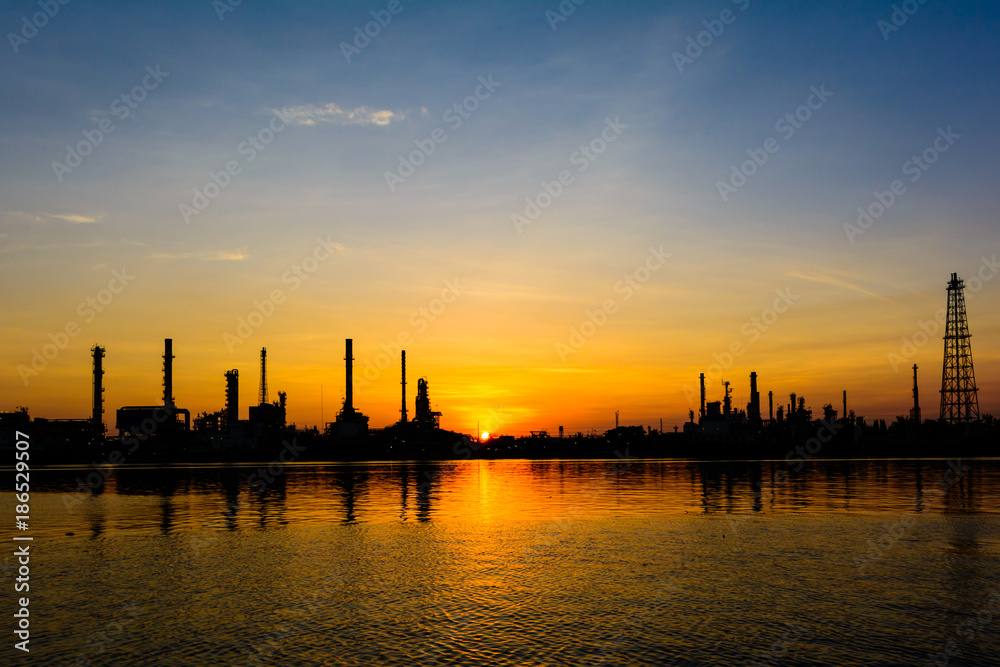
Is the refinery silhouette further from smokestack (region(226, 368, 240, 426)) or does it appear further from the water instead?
the water

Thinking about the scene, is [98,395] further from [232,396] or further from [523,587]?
[523,587]

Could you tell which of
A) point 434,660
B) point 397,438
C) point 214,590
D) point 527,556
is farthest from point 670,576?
point 397,438

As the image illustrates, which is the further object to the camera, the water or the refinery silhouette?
the refinery silhouette

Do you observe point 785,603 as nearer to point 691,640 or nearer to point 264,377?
point 691,640

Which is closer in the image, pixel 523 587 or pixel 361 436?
pixel 523 587

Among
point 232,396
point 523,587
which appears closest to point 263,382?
point 232,396

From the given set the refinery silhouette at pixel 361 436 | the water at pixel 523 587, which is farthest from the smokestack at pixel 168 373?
the water at pixel 523 587

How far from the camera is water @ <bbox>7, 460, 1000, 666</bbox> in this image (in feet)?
52.9

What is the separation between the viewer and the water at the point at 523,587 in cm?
1612

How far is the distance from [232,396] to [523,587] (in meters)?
173

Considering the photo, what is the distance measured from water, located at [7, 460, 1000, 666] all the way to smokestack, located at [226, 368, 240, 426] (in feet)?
468

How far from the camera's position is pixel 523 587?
22391 mm

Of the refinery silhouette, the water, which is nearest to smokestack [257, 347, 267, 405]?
the refinery silhouette

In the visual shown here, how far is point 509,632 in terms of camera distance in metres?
17.3
